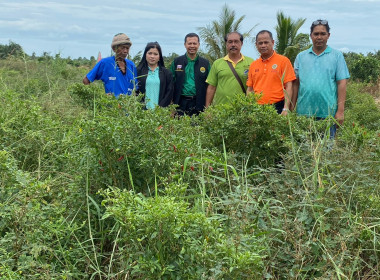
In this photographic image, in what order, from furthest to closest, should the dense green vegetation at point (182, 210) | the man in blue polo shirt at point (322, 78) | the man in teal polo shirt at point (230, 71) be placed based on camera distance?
the man in teal polo shirt at point (230, 71)
the man in blue polo shirt at point (322, 78)
the dense green vegetation at point (182, 210)

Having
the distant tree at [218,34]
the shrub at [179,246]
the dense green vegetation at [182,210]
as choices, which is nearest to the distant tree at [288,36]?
the distant tree at [218,34]

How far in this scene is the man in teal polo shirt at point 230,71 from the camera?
18.3 ft

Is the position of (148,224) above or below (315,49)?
below

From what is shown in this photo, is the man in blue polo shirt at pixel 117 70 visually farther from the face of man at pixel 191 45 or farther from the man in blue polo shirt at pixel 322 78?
the man in blue polo shirt at pixel 322 78

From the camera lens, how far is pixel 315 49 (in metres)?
4.96

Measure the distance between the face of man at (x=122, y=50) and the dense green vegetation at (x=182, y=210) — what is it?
69.3 inches

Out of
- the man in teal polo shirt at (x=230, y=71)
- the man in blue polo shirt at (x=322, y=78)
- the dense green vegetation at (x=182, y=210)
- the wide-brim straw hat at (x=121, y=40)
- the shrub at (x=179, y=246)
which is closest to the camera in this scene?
the shrub at (x=179, y=246)

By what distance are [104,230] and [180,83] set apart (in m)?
3.12

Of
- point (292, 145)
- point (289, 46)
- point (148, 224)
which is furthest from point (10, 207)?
point (289, 46)

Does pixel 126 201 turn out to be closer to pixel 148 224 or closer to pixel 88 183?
pixel 148 224

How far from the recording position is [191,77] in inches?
239

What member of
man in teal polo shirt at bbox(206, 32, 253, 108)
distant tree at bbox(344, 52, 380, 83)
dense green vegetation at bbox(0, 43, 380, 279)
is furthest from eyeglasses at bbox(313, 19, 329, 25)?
distant tree at bbox(344, 52, 380, 83)

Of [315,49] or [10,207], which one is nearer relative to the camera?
[10,207]

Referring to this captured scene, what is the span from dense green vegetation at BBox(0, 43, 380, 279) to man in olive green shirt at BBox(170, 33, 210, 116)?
6.30 ft
